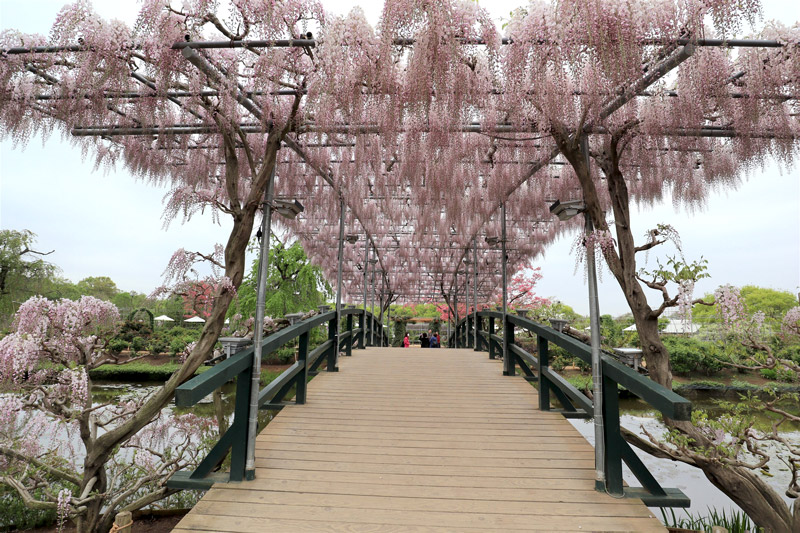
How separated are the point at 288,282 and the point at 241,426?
9547 mm

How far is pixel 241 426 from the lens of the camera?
225 cm

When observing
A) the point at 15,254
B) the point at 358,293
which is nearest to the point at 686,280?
the point at 15,254

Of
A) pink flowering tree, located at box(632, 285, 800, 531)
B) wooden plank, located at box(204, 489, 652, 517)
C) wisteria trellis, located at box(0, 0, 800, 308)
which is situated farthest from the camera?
pink flowering tree, located at box(632, 285, 800, 531)

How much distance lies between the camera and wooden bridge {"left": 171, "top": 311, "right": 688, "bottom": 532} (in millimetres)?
1830

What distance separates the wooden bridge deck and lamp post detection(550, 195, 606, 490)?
0.14 m

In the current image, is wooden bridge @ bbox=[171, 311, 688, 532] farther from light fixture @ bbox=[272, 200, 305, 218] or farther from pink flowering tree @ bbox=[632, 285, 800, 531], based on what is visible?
pink flowering tree @ bbox=[632, 285, 800, 531]

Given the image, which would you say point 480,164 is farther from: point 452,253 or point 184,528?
point 452,253

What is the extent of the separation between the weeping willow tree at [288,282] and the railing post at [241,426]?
8874mm

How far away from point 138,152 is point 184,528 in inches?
204

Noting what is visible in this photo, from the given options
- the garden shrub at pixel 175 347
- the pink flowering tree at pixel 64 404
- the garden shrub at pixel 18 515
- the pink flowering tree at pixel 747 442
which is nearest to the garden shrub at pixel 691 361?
the pink flowering tree at pixel 747 442

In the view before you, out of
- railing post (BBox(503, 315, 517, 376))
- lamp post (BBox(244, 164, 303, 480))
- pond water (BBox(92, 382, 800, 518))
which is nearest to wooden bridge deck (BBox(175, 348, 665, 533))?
lamp post (BBox(244, 164, 303, 480))

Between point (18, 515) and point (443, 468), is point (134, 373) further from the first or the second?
point (443, 468)

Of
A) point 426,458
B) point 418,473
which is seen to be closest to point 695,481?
point 426,458

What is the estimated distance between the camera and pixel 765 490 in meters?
3.16
